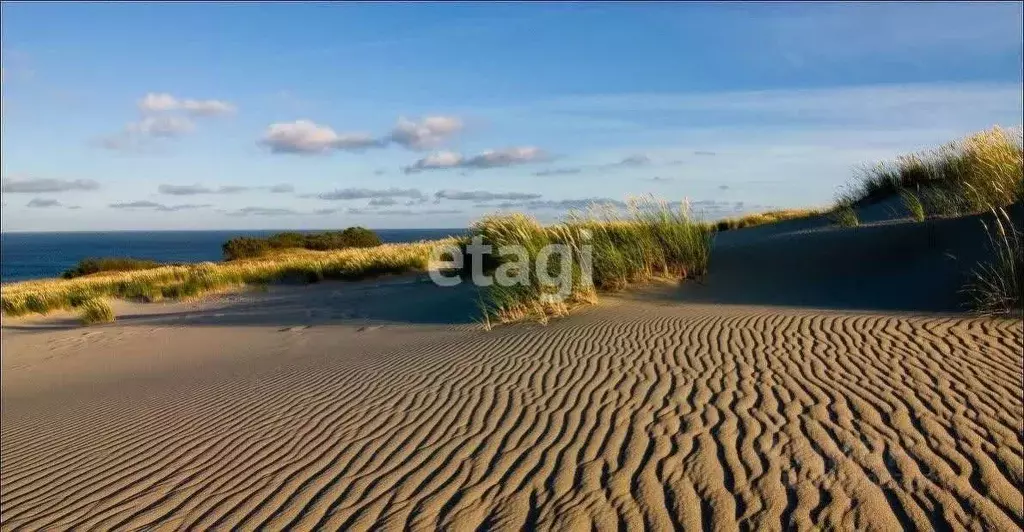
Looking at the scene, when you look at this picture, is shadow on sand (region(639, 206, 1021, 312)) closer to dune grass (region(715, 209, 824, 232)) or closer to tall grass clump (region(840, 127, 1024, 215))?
tall grass clump (region(840, 127, 1024, 215))

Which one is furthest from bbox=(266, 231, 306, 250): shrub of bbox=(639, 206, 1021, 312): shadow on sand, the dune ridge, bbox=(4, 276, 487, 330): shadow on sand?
the dune ridge

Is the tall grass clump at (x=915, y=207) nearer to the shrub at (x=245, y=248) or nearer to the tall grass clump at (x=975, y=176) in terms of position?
the tall grass clump at (x=975, y=176)

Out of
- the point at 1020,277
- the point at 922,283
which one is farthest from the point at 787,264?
the point at 1020,277

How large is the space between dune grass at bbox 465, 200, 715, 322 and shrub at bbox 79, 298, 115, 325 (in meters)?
9.33

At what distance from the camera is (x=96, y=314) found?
16.0 meters

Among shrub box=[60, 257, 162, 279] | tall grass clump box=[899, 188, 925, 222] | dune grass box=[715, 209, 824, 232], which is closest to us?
tall grass clump box=[899, 188, 925, 222]

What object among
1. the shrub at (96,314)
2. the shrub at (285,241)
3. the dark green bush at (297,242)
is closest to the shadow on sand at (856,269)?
the shrub at (96,314)

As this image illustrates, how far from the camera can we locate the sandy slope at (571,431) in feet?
12.4

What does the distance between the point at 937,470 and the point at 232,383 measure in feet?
22.3

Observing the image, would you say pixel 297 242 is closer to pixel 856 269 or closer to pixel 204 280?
pixel 204 280

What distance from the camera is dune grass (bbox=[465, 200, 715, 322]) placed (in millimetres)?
10406

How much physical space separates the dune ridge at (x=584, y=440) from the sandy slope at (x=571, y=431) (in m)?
0.02

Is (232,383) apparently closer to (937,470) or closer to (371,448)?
(371,448)

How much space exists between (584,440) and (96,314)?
15.0 m
